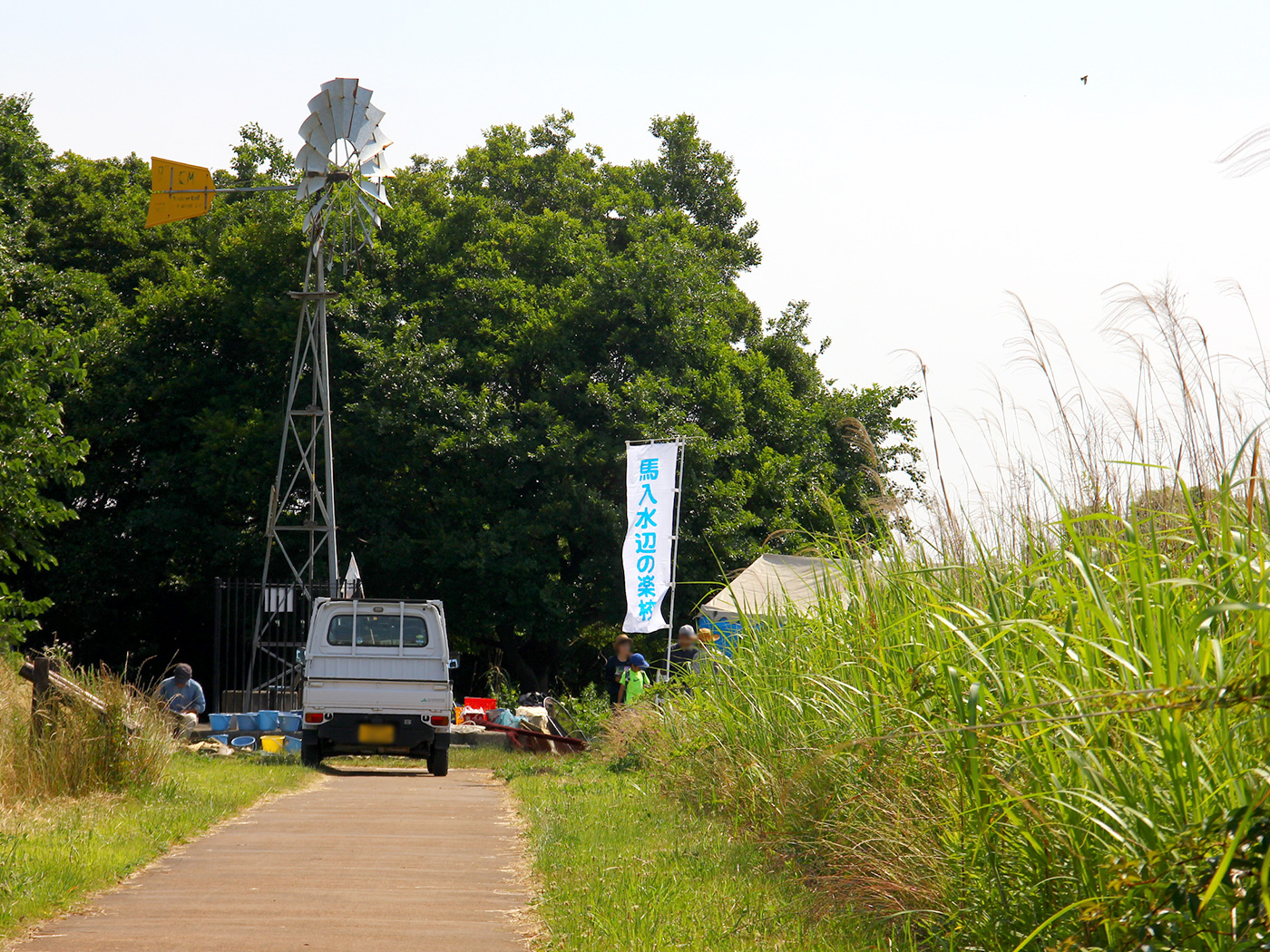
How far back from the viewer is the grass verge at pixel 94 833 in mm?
5988

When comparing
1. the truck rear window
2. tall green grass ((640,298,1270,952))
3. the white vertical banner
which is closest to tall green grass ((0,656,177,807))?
tall green grass ((640,298,1270,952))

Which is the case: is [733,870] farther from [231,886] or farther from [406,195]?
[406,195]

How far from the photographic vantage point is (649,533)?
16.6 meters

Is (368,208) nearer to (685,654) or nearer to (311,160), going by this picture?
(311,160)

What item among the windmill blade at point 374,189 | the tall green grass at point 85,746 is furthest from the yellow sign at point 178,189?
the tall green grass at point 85,746

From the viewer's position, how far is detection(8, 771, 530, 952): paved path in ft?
17.5

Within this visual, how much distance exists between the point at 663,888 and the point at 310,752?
33.2 feet

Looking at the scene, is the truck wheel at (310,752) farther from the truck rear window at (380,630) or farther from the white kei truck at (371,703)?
the truck rear window at (380,630)

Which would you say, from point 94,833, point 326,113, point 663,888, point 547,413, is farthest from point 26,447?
point 663,888

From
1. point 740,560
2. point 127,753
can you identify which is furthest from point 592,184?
point 127,753

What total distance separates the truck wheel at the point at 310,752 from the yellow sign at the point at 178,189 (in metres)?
9.96

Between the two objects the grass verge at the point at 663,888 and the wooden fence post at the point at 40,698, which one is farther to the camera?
the wooden fence post at the point at 40,698

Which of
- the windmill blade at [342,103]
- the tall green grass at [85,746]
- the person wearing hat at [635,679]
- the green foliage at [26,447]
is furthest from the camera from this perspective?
the green foliage at [26,447]

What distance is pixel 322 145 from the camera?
2011 cm
